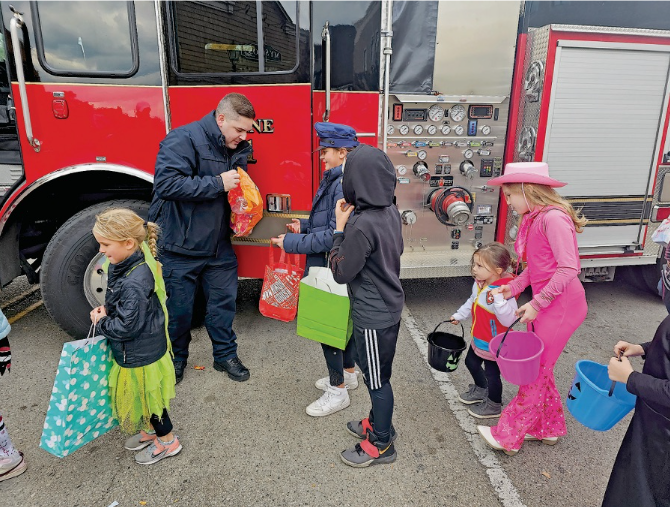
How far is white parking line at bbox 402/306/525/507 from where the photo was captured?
247 centimetres

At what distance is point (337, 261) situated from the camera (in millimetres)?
2320

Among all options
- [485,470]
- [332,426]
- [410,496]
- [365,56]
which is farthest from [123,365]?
[365,56]

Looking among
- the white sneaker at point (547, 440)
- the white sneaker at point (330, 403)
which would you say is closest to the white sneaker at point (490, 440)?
the white sneaker at point (547, 440)

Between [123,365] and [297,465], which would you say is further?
[297,465]

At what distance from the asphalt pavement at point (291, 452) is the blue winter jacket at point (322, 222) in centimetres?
102

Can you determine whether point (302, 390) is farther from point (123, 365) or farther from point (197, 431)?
point (123, 365)

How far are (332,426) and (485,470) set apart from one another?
93 cm

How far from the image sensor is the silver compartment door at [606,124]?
4.13 metres

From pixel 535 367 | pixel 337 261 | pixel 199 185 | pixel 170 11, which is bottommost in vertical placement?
pixel 535 367

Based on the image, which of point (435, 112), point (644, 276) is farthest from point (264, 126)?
point (644, 276)

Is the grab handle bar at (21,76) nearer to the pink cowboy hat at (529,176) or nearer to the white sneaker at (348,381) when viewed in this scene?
the white sneaker at (348,381)

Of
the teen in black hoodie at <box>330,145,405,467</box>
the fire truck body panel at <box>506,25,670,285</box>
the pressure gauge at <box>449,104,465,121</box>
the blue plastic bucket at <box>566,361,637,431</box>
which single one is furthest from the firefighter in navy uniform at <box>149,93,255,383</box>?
the fire truck body panel at <box>506,25,670,285</box>

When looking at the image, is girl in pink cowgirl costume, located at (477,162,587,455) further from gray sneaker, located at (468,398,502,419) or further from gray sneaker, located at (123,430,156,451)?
gray sneaker, located at (123,430,156,451)

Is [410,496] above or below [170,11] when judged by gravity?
below
